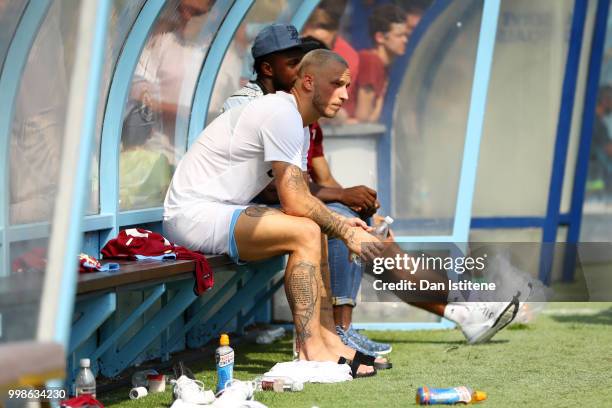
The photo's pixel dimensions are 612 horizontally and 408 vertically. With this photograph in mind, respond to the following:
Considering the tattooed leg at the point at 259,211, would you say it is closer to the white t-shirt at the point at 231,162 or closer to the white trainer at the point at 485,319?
the white t-shirt at the point at 231,162

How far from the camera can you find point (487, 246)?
9.55 meters

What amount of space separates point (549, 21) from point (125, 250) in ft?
20.3

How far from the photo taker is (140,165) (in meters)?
6.60

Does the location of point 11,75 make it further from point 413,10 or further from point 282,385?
point 413,10

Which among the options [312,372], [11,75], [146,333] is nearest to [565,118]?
[312,372]

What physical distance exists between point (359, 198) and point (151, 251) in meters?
1.51

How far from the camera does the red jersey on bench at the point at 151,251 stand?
5727 millimetres

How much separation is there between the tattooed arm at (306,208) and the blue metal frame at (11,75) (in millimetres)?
1522

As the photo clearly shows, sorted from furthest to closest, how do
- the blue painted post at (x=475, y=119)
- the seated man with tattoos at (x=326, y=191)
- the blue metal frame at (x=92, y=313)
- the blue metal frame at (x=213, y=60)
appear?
the blue painted post at (x=475, y=119)
the blue metal frame at (x=213, y=60)
the seated man with tattoos at (x=326, y=191)
the blue metal frame at (x=92, y=313)

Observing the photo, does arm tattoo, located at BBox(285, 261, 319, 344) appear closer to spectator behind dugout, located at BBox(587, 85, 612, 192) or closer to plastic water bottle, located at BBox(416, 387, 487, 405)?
plastic water bottle, located at BBox(416, 387, 487, 405)

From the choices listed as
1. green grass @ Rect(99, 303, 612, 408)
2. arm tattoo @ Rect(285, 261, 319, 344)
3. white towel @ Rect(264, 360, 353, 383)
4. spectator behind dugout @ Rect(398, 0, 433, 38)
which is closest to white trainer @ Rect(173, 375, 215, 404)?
green grass @ Rect(99, 303, 612, 408)

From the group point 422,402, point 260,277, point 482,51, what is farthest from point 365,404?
point 482,51

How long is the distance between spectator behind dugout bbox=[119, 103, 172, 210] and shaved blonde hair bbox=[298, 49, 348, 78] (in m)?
0.88

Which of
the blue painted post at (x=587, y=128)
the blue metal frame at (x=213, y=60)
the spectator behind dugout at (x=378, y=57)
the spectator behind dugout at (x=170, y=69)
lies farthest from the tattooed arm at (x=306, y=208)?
the blue painted post at (x=587, y=128)
